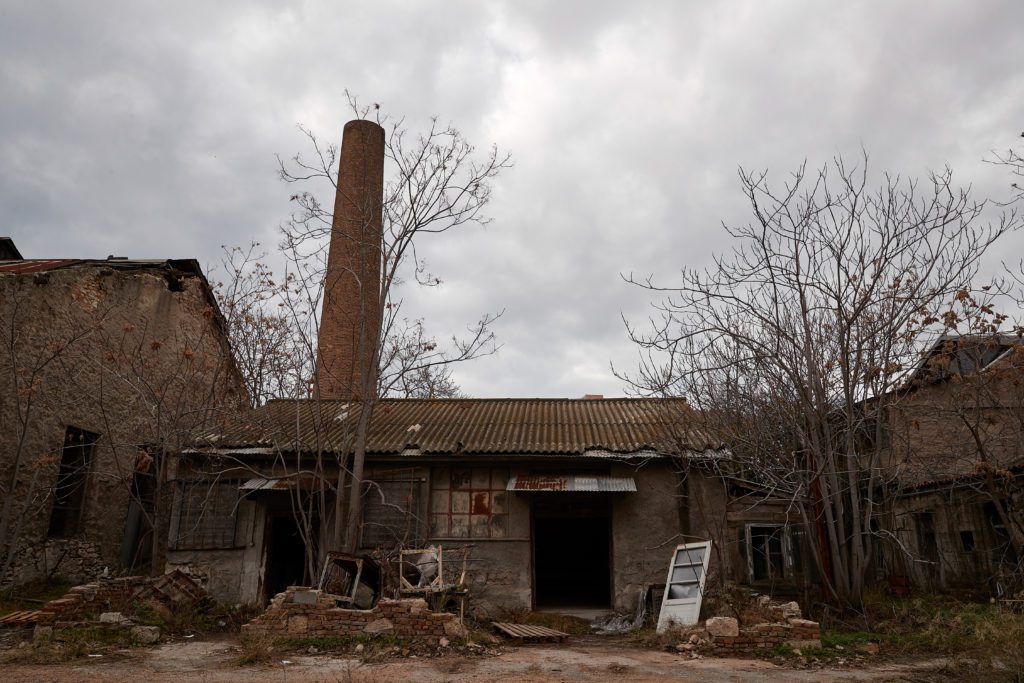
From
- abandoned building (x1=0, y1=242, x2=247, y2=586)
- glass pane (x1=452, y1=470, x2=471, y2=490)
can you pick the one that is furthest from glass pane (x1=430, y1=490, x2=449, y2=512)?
abandoned building (x1=0, y1=242, x2=247, y2=586)

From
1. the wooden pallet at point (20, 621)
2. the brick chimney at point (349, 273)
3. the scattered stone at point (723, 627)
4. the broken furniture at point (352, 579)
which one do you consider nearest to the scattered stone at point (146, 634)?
the wooden pallet at point (20, 621)

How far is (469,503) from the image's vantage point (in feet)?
41.0

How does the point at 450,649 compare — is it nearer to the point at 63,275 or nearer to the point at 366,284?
the point at 63,275

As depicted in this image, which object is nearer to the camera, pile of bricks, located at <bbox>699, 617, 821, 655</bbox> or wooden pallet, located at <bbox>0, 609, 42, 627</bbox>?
pile of bricks, located at <bbox>699, 617, 821, 655</bbox>

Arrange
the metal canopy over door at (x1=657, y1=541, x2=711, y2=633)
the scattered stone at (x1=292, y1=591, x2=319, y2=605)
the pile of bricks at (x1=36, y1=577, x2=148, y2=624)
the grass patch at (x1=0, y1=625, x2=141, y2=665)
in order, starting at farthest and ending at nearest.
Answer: the metal canopy over door at (x1=657, y1=541, x2=711, y2=633)
the scattered stone at (x1=292, y1=591, x2=319, y2=605)
the pile of bricks at (x1=36, y1=577, x2=148, y2=624)
the grass patch at (x1=0, y1=625, x2=141, y2=665)

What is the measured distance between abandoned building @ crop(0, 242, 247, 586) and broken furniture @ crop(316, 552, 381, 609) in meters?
4.00

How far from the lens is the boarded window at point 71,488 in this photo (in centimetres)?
1400

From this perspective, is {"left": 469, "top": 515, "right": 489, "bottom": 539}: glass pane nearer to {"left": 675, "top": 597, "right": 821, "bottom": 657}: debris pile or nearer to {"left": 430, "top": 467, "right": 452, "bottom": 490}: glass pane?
{"left": 430, "top": 467, "right": 452, "bottom": 490}: glass pane

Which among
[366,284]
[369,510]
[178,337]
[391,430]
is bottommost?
[369,510]

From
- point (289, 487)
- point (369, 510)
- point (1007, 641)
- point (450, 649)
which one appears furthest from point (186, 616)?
point (1007, 641)

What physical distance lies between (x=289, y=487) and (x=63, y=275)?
6.67 metres

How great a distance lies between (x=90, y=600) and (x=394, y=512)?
467 centimetres

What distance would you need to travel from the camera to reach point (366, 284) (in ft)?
66.2

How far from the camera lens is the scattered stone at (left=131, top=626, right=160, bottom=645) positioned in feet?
30.5
